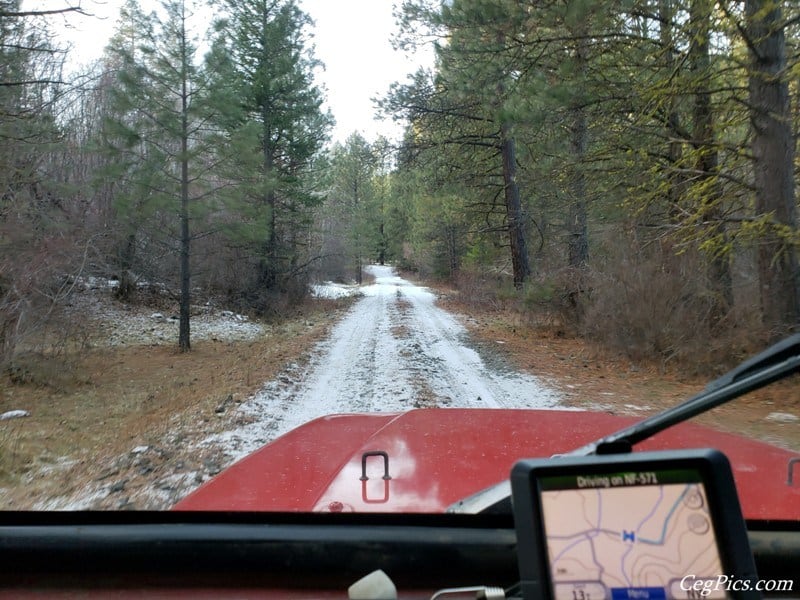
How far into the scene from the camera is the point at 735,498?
126 centimetres

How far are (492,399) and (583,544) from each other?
6.47 meters

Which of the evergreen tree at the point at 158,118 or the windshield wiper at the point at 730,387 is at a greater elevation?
the evergreen tree at the point at 158,118

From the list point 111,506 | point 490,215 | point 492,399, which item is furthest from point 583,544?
point 490,215

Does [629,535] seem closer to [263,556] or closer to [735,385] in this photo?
[735,385]

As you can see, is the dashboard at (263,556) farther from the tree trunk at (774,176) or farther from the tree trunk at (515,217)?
the tree trunk at (515,217)

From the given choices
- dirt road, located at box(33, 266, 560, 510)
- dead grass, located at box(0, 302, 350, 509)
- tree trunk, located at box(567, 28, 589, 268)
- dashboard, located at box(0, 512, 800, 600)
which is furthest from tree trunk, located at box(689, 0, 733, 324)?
dead grass, located at box(0, 302, 350, 509)

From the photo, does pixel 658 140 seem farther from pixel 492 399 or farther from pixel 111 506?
pixel 111 506

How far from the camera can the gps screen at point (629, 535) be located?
127 cm

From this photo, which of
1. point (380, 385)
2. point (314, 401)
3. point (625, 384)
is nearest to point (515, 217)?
point (625, 384)

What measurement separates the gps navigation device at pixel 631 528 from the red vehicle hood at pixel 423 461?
1.00 meters

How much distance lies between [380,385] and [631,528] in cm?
732

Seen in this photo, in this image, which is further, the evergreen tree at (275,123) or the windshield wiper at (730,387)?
the evergreen tree at (275,123)

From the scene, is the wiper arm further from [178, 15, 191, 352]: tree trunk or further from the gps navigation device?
[178, 15, 191, 352]: tree trunk

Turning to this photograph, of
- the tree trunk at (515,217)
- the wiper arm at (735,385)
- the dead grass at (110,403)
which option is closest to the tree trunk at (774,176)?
the wiper arm at (735,385)
